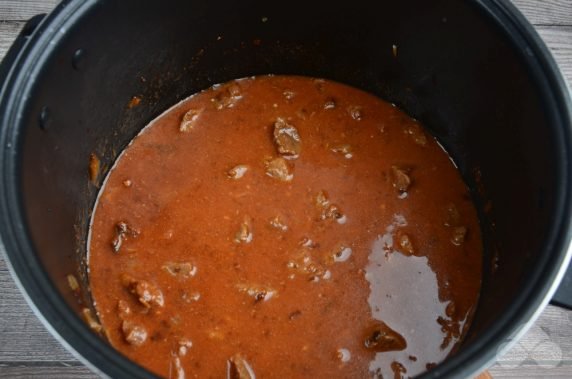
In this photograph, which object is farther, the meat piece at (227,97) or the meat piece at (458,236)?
the meat piece at (227,97)

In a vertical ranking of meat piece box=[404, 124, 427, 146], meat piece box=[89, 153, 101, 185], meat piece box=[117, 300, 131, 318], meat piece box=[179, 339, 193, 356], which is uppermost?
meat piece box=[89, 153, 101, 185]

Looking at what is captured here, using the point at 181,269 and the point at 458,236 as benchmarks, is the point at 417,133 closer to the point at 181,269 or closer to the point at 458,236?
the point at 458,236

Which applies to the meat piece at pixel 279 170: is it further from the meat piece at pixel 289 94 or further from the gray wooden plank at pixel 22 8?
the gray wooden plank at pixel 22 8

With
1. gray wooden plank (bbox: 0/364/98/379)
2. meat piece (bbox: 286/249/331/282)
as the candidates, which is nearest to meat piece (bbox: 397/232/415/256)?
meat piece (bbox: 286/249/331/282)

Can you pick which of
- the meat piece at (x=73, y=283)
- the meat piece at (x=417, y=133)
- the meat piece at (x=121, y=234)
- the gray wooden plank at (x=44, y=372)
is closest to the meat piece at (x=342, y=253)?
the meat piece at (x=417, y=133)

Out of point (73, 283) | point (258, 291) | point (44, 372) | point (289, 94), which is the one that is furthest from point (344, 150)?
point (44, 372)

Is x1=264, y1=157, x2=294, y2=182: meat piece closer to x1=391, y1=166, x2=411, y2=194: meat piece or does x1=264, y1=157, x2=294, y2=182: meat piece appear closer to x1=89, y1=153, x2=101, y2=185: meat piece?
x1=391, y1=166, x2=411, y2=194: meat piece

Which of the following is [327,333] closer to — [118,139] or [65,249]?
[65,249]
